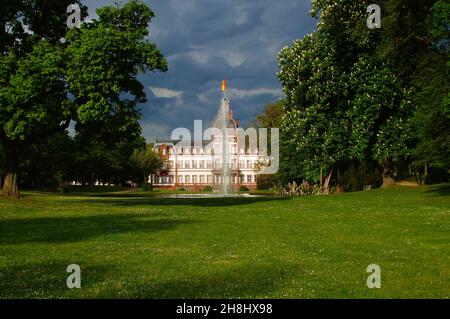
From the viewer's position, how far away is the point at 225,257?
13.6 m

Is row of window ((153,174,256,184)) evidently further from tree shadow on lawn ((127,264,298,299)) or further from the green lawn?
tree shadow on lawn ((127,264,298,299))

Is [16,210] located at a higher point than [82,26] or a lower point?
lower

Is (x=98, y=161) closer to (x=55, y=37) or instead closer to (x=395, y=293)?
(x=55, y=37)

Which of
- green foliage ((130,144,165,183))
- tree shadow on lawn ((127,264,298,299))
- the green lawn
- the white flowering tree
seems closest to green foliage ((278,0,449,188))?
the white flowering tree

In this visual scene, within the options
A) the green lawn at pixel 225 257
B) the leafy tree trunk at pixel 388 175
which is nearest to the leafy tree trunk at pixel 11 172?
the green lawn at pixel 225 257

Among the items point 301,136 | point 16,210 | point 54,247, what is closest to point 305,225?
point 54,247

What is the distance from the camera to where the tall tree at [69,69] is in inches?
1300

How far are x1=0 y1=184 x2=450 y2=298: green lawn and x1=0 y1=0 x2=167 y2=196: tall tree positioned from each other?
11.6 metres

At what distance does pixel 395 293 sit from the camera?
9656 millimetres

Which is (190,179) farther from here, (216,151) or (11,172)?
(11,172)

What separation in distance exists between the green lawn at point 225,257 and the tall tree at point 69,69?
11594mm

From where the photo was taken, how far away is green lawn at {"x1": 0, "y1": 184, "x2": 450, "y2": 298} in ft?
32.6

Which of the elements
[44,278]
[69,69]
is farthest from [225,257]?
[69,69]

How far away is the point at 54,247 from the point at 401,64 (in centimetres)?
3540
